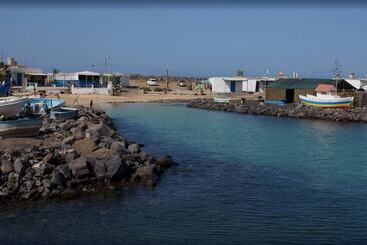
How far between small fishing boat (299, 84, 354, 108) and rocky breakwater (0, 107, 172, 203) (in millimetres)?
31909

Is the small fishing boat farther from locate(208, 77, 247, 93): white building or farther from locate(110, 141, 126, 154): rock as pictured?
locate(110, 141, 126, 154): rock

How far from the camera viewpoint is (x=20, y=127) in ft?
77.1

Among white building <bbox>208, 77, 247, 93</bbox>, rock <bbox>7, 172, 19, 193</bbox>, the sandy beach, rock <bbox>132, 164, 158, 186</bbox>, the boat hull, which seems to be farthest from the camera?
white building <bbox>208, 77, 247, 93</bbox>

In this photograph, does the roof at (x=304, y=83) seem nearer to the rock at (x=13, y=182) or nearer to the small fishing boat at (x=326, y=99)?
the small fishing boat at (x=326, y=99)

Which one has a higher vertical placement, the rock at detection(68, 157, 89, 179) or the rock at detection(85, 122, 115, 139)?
the rock at detection(85, 122, 115, 139)

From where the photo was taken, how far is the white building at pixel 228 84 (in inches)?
3226

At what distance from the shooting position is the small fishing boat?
1966 inches

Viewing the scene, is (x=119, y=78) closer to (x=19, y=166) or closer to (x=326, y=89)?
(x=326, y=89)

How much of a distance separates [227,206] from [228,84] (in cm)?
6834

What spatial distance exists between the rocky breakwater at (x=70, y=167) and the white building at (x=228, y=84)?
200 feet

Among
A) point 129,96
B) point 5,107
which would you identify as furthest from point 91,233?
point 129,96

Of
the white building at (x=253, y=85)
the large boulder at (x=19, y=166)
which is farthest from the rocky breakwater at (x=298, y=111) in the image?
the large boulder at (x=19, y=166)

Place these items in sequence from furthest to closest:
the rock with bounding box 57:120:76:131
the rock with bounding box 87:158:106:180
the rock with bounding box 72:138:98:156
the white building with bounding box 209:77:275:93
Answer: the white building with bounding box 209:77:275:93 < the rock with bounding box 57:120:76:131 < the rock with bounding box 72:138:98:156 < the rock with bounding box 87:158:106:180

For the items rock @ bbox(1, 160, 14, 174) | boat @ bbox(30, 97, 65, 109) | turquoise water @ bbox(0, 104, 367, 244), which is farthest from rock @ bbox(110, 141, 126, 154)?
boat @ bbox(30, 97, 65, 109)
